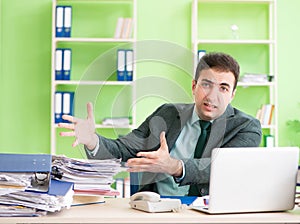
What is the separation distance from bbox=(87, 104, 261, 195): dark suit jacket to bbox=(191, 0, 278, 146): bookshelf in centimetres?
227

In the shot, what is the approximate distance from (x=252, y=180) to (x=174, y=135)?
0.86 meters

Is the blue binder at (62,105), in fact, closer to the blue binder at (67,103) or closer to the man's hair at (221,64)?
the blue binder at (67,103)

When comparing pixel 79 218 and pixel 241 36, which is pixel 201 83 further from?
pixel 241 36

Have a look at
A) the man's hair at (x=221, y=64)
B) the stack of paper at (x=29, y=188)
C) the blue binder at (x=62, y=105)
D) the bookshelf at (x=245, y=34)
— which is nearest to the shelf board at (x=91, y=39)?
the blue binder at (x=62, y=105)

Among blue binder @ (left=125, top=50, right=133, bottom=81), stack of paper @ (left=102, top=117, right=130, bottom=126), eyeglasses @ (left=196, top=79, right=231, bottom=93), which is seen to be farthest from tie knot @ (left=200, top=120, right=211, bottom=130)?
blue binder @ (left=125, top=50, right=133, bottom=81)

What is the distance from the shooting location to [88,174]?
1909 millimetres

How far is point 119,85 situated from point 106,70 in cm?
17

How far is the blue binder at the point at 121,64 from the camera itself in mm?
4590

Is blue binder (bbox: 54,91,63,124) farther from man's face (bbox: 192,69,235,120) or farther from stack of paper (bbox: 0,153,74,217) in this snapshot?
stack of paper (bbox: 0,153,74,217)

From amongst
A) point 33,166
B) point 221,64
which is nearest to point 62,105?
point 221,64

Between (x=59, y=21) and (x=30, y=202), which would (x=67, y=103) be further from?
(x=30, y=202)

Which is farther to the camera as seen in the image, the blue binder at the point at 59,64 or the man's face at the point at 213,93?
the blue binder at the point at 59,64

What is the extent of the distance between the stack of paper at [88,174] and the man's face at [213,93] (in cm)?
66

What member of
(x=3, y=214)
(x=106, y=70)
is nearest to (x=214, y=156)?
(x=3, y=214)
